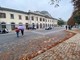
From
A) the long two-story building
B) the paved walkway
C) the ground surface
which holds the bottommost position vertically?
the ground surface

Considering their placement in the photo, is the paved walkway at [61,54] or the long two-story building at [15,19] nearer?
the paved walkway at [61,54]

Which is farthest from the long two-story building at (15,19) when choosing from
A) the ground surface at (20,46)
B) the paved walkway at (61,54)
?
the paved walkway at (61,54)

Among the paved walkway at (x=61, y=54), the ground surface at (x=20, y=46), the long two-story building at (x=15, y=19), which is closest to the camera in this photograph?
the paved walkway at (x=61, y=54)

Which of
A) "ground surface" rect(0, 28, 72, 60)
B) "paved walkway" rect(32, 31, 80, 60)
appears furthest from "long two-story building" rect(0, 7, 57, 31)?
"paved walkway" rect(32, 31, 80, 60)

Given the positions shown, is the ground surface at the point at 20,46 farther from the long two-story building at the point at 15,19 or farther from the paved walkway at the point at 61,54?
the long two-story building at the point at 15,19

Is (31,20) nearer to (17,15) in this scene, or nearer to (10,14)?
(17,15)

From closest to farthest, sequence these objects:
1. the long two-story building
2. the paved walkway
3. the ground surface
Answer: the paved walkway
the ground surface
the long two-story building

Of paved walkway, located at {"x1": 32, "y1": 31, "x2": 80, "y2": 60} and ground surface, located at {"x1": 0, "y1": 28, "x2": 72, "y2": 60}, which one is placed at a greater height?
paved walkway, located at {"x1": 32, "y1": 31, "x2": 80, "y2": 60}

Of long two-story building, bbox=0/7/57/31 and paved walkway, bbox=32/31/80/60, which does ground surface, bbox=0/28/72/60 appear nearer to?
paved walkway, bbox=32/31/80/60

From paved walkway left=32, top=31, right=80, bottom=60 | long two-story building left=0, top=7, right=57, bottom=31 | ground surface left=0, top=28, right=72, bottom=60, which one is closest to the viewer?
paved walkway left=32, top=31, right=80, bottom=60

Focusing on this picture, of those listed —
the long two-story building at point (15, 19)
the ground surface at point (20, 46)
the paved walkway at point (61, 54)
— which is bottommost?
the ground surface at point (20, 46)

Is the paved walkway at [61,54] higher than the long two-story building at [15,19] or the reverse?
the reverse

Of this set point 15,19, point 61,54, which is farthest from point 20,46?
point 15,19

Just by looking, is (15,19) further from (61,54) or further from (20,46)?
(61,54)
